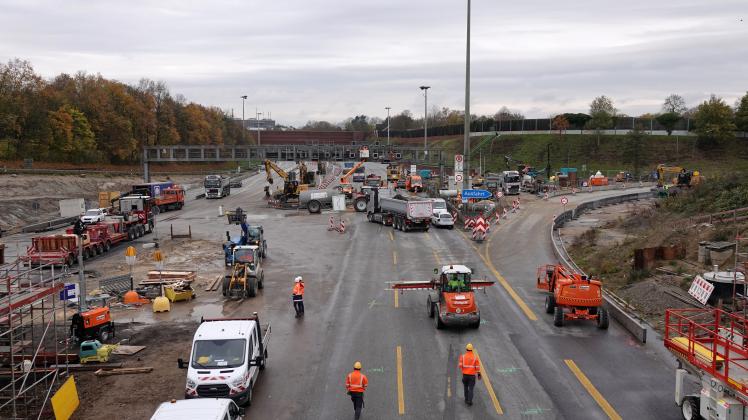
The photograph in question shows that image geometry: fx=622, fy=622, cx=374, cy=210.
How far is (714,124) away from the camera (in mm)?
102000

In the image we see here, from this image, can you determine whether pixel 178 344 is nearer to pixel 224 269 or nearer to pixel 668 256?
pixel 224 269

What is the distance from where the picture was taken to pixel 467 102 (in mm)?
48438

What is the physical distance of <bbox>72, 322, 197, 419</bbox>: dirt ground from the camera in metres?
15.7

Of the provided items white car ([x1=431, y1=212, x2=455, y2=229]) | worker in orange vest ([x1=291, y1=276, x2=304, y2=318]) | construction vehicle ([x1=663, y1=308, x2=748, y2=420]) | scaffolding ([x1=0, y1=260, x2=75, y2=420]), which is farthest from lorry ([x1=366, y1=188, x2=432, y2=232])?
construction vehicle ([x1=663, y1=308, x2=748, y2=420])

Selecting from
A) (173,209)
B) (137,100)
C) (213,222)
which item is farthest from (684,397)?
(137,100)

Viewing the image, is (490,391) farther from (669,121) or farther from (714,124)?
(669,121)

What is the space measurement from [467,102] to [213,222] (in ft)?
82.5

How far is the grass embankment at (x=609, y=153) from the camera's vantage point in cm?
10062

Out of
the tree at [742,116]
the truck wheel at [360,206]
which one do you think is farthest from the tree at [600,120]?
the truck wheel at [360,206]

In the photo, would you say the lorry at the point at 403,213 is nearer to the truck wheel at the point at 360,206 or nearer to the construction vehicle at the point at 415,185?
the truck wheel at the point at 360,206

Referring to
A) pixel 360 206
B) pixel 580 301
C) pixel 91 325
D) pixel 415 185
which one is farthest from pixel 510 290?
pixel 415 185

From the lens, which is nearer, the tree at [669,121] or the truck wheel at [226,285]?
the truck wheel at [226,285]

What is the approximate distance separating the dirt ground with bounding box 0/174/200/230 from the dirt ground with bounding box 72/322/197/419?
42221 mm

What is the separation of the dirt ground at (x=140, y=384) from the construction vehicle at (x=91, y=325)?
815 mm
